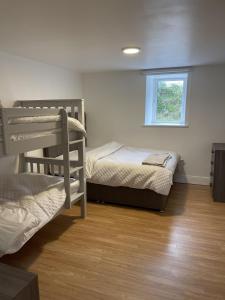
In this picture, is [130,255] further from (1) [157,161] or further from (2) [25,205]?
(1) [157,161]

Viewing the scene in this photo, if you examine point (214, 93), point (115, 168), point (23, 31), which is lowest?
point (115, 168)

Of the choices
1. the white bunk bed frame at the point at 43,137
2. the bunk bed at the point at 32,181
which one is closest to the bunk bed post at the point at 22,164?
the white bunk bed frame at the point at 43,137

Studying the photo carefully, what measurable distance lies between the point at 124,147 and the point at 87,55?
1.84 meters

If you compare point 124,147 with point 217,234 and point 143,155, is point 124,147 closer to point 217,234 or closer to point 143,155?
point 143,155

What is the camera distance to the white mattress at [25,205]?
1.65 metres

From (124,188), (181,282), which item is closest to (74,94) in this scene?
(124,188)

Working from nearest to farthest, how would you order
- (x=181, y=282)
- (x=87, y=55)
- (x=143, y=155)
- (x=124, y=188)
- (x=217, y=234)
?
(x=181, y=282)
(x=217, y=234)
(x=87, y=55)
(x=124, y=188)
(x=143, y=155)

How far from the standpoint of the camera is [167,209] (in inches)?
123

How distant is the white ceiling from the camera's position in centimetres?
152

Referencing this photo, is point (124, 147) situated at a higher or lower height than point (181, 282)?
higher

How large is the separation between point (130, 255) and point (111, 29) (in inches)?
80.0

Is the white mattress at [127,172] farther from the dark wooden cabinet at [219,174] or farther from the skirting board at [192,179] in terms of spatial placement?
the skirting board at [192,179]

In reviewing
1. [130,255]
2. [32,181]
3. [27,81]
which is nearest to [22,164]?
[32,181]

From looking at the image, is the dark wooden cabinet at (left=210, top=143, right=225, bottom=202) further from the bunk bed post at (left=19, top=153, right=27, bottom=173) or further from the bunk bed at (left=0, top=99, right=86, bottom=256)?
the bunk bed post at (left=19, top=153, right=27, bottom=173)
